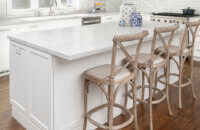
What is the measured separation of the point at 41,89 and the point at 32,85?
0.62 feet

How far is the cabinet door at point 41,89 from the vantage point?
2385mm

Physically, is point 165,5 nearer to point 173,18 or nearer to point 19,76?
point 173,18

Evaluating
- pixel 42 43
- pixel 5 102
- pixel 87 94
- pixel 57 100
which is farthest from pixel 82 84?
pixel 5 102

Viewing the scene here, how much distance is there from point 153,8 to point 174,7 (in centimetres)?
67

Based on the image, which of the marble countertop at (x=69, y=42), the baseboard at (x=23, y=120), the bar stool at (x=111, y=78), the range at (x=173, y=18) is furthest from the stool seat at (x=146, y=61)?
the range at (x=173, y=18)

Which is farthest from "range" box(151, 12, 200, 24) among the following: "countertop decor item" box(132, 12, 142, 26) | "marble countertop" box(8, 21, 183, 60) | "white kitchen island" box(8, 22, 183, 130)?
"white kitchen island" box(8, 22, 183, 130)

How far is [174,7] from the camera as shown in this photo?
6.50m

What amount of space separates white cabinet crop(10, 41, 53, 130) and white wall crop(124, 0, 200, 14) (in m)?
4.79

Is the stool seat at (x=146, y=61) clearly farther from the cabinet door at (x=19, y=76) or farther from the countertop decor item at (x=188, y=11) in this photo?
the countertop decor item at (x=188, y=11)

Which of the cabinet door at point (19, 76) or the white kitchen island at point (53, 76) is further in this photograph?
the cabinet door at point (19, 76)

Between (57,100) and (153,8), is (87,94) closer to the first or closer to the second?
(57,100)

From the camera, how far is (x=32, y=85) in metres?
2.65

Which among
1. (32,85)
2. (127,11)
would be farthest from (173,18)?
(32,85)

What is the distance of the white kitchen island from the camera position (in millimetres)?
2363
